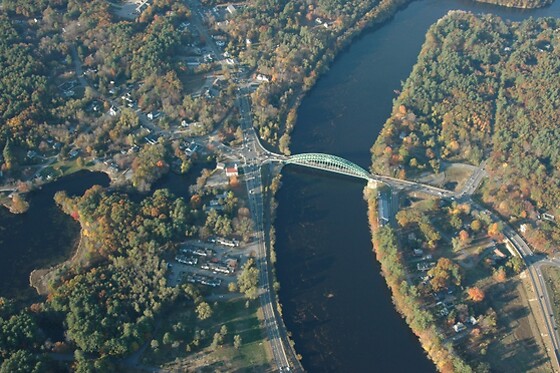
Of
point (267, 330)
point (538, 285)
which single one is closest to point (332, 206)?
point (267, 330)

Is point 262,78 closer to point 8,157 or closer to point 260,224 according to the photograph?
point 260,224

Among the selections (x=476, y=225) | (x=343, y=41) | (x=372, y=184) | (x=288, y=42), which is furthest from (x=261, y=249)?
(x=343, y=41)

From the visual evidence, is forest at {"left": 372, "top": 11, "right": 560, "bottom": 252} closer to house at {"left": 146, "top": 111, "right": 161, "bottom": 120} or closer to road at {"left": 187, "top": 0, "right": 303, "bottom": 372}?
road at {"left": 187, "top": 0, "right": 303, "bottom": 372}

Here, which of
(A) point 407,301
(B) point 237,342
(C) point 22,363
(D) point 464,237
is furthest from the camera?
(D) point 464,237

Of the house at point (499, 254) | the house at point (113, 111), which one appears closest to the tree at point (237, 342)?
the house at point (499, 254)

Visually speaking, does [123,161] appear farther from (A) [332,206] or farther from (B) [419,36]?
(B) [419,36]

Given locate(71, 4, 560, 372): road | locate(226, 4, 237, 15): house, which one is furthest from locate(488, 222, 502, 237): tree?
locate(226, 4, 237, 15): house
